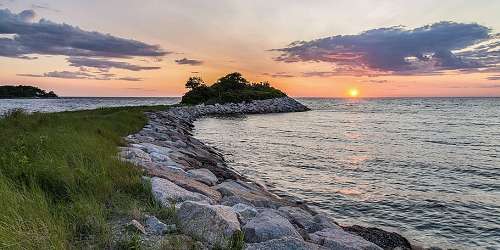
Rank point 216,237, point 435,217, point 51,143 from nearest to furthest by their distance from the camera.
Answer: point 216,237 → point 51,143 → point 435,217

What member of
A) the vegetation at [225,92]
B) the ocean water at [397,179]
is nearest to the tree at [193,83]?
the vegetation at [225,92]

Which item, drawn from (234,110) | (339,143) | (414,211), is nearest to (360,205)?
(414,211)

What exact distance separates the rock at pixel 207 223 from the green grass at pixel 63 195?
56 centimetres

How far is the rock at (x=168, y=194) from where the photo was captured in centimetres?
726

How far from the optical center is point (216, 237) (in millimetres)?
5781

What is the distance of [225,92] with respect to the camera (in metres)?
100

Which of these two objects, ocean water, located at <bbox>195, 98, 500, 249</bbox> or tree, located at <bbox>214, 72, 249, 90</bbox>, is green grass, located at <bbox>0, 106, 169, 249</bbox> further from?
tree, located at <bbox>214, 72, 249, 90</bbox>

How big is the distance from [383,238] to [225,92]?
9152cm

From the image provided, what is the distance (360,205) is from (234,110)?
69.4 m

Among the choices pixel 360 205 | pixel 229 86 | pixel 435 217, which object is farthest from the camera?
pixel 229 86

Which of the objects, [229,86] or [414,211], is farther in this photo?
[229,86]

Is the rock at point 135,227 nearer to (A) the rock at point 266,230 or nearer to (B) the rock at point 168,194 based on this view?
(B) the rock at point 168,194

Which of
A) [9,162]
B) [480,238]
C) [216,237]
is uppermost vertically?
[9,162]

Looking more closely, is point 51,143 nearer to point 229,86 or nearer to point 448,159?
point 448,159
